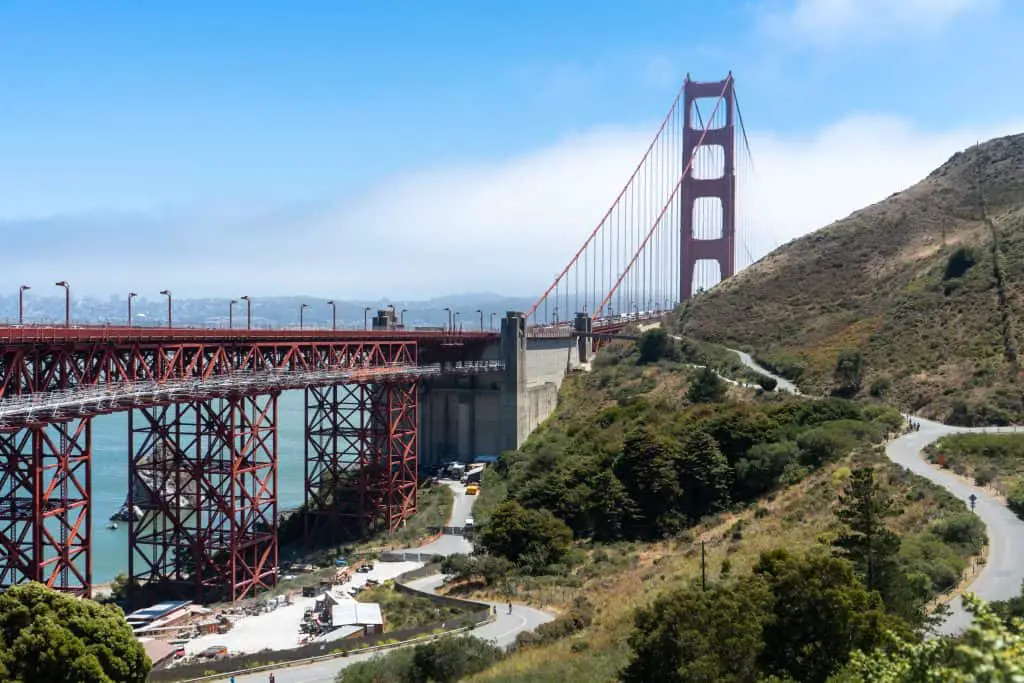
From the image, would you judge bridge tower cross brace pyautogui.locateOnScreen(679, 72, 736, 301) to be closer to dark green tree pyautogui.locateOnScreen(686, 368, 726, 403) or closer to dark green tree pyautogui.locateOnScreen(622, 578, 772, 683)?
dark green tree pyautogui.locateOnScreen(686, 368, 726, 403)

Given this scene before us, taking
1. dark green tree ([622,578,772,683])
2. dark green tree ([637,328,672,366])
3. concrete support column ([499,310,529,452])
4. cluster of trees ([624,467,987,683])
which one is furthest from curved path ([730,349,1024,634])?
dark green tree ([637,328,672,366])

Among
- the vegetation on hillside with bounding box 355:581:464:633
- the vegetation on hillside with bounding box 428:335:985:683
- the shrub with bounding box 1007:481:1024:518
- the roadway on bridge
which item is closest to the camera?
the vegetation on hillside with bounding box 428:335:985:683

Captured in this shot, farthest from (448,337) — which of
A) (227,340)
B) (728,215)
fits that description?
(728,215)

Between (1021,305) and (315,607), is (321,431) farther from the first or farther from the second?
(1021,305)

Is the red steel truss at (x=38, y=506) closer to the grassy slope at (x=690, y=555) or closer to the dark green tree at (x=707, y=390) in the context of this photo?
the grassy slope at (x=690, y=555)

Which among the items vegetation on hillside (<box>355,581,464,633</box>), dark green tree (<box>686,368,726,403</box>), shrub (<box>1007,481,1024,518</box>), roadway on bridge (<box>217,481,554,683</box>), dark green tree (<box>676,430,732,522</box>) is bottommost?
vegetation on hillside (<box>355,581,464,633</box>)

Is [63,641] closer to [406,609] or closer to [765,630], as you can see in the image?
[765,630]

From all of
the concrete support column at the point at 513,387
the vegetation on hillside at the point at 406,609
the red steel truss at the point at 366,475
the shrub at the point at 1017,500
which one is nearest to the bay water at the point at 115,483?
the red steel truss at the point at 366,475
